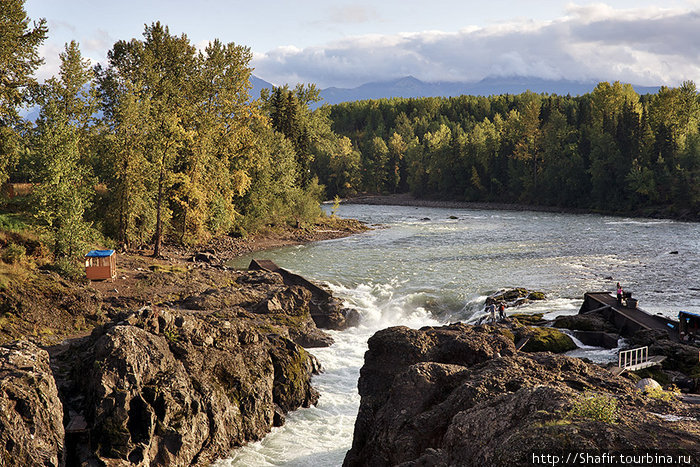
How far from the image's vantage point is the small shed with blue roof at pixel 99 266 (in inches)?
1415

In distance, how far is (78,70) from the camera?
45.2 m

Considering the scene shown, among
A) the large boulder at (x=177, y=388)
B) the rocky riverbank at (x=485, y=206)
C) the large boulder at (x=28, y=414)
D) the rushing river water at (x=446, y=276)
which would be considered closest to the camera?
the large boulder at (x=28, y=414)

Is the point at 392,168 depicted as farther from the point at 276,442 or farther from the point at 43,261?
the point at 276,442

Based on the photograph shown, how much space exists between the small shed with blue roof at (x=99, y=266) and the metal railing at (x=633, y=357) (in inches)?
1155

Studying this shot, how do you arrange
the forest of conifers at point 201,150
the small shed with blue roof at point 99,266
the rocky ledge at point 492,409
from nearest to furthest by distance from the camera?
the rocky ledge at point 492,409, the small shed with blue roof at point 99,266, the forest of conifers at point 201,150

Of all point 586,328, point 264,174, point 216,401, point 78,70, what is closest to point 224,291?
point 216,401

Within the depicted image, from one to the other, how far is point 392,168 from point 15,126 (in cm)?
13153

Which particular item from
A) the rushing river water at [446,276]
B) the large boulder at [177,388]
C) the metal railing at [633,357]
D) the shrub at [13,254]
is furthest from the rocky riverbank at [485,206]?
the shrub at [13,254]

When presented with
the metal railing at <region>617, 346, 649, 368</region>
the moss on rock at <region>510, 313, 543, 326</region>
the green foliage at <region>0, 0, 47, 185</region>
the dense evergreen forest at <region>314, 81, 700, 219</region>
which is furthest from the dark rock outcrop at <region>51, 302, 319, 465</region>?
the dense evergreen forest at <region>314, 81, 700, 219</region>

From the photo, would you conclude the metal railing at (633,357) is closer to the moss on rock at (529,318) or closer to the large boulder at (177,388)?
the moss on rock at (529,318)

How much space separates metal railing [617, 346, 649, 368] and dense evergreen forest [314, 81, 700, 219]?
76355mm

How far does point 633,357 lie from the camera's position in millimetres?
25688

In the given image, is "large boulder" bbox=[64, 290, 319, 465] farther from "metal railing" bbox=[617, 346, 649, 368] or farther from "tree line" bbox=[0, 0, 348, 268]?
"tree line" bbox=[0, 0, 348, 268]

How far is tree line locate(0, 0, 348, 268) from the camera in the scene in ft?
126
